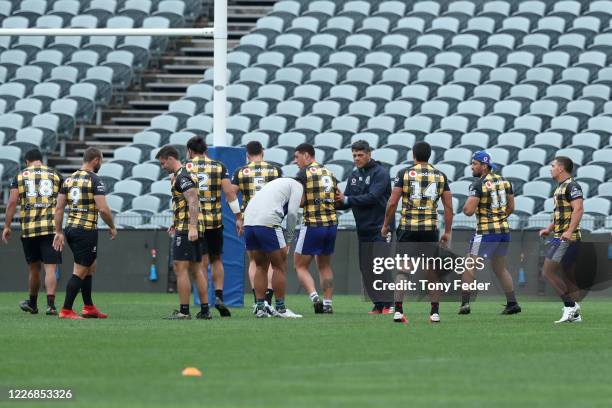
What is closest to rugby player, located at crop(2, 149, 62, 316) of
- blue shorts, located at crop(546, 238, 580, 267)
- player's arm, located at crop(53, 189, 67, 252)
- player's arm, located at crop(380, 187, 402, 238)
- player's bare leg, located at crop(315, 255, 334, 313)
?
player's arm, located at crop(53, 189, 67, 252)

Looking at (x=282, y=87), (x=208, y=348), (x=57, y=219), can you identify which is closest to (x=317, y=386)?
(x=208, y=348)

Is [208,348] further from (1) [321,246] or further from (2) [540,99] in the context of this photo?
(2) [540,99]

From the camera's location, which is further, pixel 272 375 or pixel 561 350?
pixel 561 350

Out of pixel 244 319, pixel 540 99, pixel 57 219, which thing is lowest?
pixel 244 319

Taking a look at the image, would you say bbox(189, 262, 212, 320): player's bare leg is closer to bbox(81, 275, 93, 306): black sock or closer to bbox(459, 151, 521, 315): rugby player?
bbox(81, 275, 93, 306): black sock

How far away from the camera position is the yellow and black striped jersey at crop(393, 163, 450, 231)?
14734 mm

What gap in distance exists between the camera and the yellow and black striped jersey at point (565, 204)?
590 inches

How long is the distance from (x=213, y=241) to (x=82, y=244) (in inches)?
70.8

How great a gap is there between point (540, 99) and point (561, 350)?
17.4 meters

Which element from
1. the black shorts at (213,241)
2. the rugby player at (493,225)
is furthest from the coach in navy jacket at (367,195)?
the black shorts at (213,241)

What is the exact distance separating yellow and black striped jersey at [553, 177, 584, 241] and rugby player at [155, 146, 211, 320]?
12.8ft

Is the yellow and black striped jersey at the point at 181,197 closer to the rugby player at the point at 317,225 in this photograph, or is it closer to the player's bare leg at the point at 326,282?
the rugby player at the point at 317,225

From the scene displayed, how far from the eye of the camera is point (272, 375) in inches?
369

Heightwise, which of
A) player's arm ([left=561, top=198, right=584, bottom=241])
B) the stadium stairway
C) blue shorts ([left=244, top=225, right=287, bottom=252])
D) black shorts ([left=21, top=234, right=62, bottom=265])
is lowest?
black shorts ([left=21, top=234, right=62, bottom=265])
